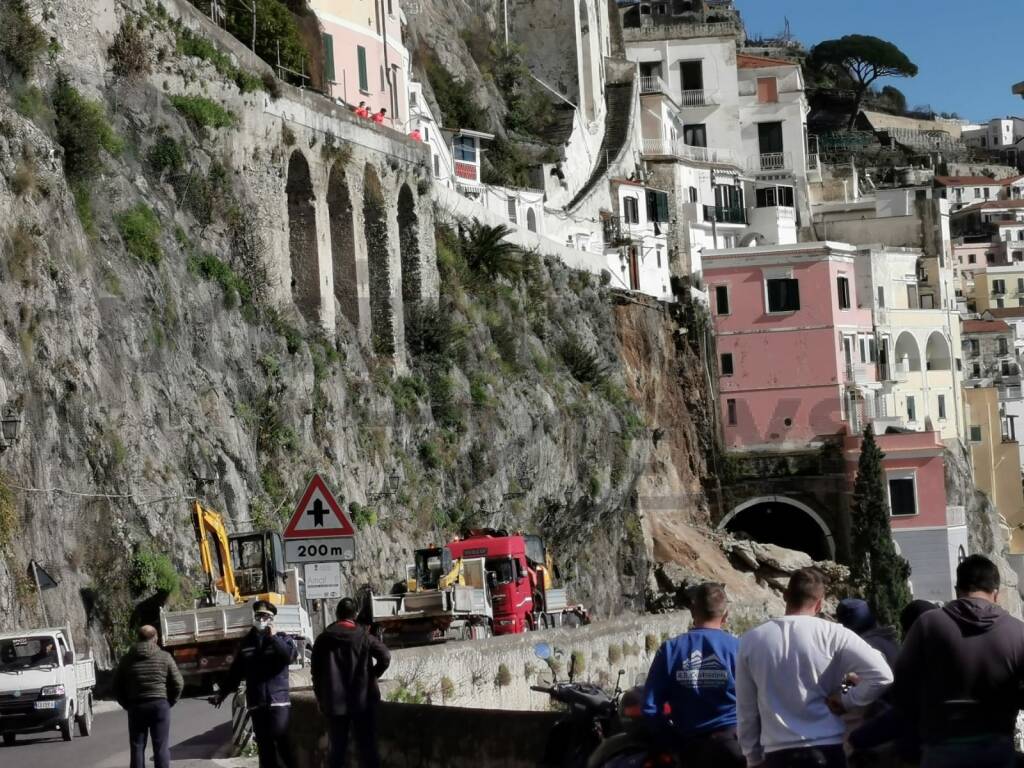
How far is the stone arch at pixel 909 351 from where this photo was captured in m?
83.2

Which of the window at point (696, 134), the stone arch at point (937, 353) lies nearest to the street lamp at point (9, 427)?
the stone arch at point (937, 353)

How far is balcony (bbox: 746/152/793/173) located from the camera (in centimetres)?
9212

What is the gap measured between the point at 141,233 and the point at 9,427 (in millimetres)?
8032

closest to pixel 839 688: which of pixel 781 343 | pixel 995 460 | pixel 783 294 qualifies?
pixel 781 343

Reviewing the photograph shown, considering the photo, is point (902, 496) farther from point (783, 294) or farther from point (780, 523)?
point (783, 294)

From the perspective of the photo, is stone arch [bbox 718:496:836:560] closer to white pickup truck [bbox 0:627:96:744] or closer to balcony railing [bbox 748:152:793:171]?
balcony railing [bbox 748:152:793:171]

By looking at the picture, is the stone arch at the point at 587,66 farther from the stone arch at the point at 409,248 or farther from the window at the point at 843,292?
the stone arch at the point at 409,248

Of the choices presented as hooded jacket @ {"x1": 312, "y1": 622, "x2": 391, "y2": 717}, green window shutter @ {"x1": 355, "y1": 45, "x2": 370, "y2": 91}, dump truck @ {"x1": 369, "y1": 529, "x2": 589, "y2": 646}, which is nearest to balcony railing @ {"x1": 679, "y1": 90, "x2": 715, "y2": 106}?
green window shutter @ {"x1": 355, "y1": 45, "x2": 370, "y2": 91}

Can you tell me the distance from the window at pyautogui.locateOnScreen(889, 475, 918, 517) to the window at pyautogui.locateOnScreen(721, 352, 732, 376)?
7.92m

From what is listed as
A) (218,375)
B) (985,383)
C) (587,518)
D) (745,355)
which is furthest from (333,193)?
(985,383)

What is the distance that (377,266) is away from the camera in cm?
4622

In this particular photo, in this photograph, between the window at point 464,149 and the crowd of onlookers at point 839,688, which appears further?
the window at point 464,149

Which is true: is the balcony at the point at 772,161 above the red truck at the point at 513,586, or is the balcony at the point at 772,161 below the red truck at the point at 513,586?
above

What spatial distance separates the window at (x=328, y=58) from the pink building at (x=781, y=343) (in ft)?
100.0
